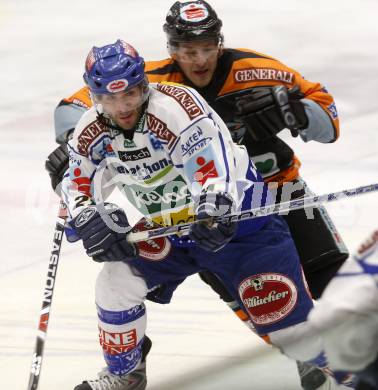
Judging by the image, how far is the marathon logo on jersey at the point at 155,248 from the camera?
152 inches

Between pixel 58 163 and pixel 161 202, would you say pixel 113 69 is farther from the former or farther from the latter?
pixel 58 163

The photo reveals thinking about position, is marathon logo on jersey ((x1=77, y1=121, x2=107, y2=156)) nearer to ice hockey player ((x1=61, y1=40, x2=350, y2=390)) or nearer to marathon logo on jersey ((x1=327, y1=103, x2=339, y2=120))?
ice hockey player ((x1=61, y1=40, x2=350, y2=390))

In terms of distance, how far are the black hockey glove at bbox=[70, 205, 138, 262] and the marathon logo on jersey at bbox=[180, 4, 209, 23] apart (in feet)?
3.04

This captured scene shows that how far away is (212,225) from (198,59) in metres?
0.91

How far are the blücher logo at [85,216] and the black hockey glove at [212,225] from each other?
0.34 m

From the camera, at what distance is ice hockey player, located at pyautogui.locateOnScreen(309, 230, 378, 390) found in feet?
7.55

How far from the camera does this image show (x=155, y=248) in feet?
12.6

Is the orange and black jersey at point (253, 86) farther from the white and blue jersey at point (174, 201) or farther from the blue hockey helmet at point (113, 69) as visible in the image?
the blue hockey helmet at point (113, 69)

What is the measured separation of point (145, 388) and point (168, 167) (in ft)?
3.23

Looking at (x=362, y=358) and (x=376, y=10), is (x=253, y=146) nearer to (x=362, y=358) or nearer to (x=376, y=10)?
(x=362, y=358)

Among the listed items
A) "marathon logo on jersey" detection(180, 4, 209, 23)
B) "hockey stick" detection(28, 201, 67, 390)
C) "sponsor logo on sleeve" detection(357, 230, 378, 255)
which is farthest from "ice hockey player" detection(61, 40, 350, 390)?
"sponsor logo on sleeve" detection(357, 230, 378, 255)

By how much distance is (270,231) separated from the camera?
12.7 feet

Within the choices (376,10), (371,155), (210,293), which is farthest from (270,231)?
(376,10)

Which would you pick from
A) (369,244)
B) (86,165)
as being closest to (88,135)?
(86,165)
